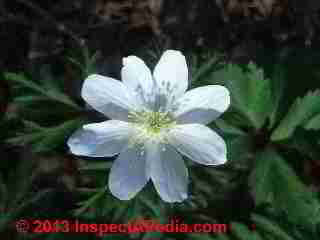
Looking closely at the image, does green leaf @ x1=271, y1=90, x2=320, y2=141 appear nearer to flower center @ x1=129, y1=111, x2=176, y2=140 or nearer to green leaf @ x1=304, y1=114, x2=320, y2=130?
green leaf @ x1=304, y1=114, x2=320, y2=130

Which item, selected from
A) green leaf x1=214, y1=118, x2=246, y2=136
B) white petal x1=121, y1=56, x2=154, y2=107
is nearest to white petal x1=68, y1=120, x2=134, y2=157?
white petal x1=121, y1=56, x2=154, y2=107

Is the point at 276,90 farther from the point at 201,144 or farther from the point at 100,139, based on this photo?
the point at 100,139

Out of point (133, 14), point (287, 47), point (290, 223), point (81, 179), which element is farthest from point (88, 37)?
point (290, 223)

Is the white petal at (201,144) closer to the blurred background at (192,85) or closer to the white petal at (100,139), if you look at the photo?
the white petal at (100,139)

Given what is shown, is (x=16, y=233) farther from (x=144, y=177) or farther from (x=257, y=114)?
(x=257, y=114)

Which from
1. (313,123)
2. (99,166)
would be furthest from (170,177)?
(313,123)

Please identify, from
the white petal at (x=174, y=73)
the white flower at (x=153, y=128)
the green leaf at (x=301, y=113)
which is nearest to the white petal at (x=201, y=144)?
the white flower at (x=153, y=128)
